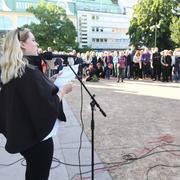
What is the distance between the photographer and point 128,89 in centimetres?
1541

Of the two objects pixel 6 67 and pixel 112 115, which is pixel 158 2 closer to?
pixel 112 115

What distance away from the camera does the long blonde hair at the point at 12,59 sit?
116 inches

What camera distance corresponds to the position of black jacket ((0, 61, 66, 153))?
2936 millimetres

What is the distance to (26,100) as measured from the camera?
2.96 m

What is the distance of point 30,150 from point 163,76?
51.8ft

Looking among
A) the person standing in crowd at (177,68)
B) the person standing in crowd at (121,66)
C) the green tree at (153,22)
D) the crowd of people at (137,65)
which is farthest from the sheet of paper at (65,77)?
the green tree at (153,22)

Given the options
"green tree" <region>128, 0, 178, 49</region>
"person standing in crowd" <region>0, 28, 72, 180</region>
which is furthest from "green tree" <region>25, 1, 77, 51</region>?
"person standing in crowd" <region>0, 28, 72, 180</region>

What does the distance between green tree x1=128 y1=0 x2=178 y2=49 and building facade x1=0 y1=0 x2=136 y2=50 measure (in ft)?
146

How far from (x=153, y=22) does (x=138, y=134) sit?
4389 centimetres

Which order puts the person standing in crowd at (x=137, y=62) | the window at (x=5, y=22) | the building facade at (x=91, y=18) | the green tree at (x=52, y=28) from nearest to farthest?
the person standing in crowd at (x=137, y=62) → the green tree at (x=52, y=28) → the window at (x=5, y=22) → the building facade at (x=91, y=18)

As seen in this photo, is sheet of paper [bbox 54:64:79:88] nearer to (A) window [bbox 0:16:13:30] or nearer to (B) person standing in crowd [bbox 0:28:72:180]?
(B) person standing in crowd [bbox 0:28:72:180]

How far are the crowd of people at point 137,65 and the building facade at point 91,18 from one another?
7146cm

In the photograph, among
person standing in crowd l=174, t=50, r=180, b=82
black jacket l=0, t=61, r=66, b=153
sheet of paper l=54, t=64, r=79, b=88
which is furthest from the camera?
person standing in crowd l=174, t=50, r=180, b=82

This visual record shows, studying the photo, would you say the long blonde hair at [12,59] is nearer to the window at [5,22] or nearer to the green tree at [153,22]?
the green tree at [153,22]
